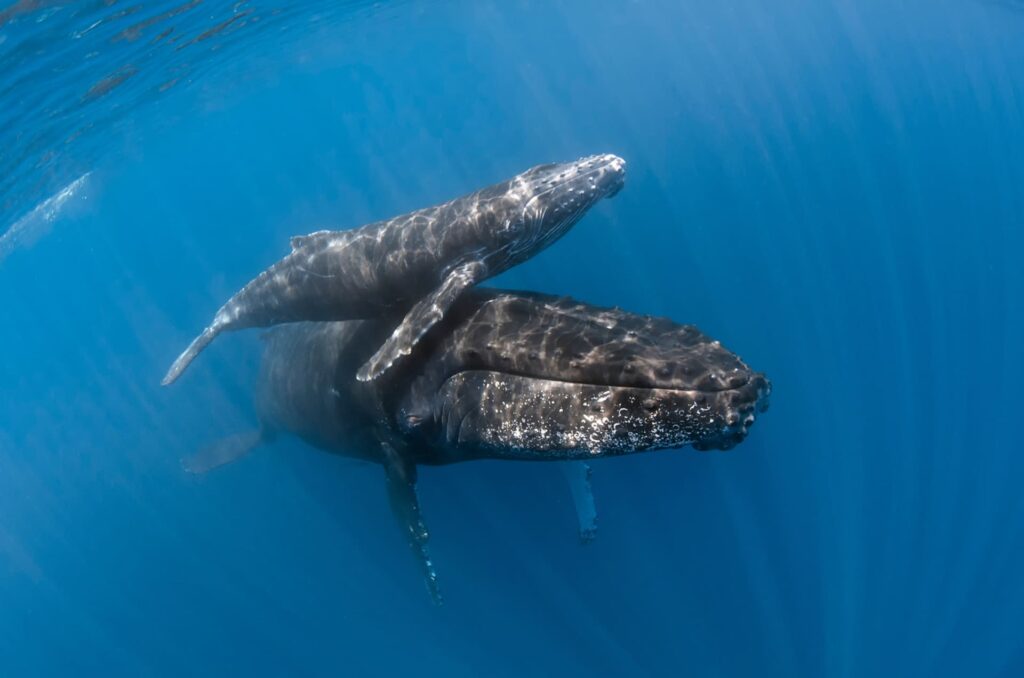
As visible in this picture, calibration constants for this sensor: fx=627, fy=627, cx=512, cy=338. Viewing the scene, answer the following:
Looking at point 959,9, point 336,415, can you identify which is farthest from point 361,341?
point 959,9

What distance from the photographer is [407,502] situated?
9773mm

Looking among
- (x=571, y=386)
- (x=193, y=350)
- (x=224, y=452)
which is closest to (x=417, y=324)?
(x=571, y=386)

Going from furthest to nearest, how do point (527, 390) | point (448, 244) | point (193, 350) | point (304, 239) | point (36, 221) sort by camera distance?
point (36, 221) → point (193, 350) → point (304, 239) → point (448, 244) → point (527, 390)

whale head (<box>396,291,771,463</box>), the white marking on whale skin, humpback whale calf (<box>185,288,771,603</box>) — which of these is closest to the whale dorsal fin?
humpback whale calf (<box>185,288,771,603</box>)

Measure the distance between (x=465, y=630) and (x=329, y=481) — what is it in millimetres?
6650

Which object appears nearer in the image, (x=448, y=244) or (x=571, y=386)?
(x=571, y=386)

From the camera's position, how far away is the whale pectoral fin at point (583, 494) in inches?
548

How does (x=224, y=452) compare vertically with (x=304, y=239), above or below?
below

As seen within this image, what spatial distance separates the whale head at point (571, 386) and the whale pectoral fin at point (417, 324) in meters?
0.27

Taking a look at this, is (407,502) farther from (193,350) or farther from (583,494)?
(193,350)

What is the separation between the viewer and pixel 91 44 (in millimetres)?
20781

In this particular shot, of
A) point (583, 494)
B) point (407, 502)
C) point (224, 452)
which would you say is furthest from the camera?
point (224, 452)

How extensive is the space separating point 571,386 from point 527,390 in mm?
604

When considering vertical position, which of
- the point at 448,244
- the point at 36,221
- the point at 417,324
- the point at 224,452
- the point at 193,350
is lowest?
the point at 224,452
